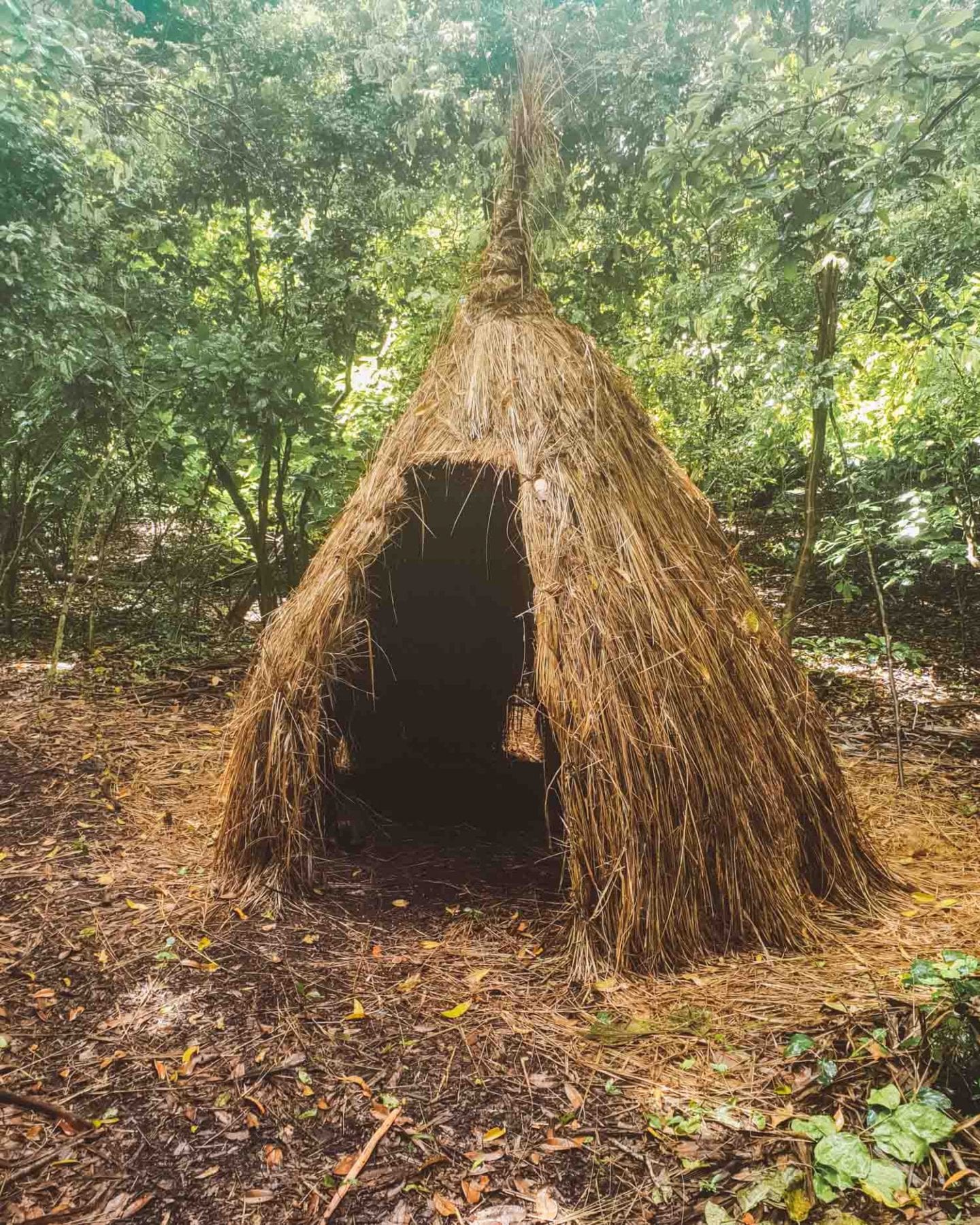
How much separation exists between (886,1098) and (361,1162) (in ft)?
4.77

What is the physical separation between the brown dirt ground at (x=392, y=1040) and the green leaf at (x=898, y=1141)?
0.35ft

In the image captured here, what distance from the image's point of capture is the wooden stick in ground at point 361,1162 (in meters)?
1.96

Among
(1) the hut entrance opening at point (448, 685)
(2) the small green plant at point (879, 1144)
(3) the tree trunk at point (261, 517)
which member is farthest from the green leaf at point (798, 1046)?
(3) the tree trunk at point (261, 517)

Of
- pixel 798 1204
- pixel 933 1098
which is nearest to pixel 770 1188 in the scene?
pixel 798 1204

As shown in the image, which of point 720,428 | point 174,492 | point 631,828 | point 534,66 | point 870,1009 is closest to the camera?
point 870,1009

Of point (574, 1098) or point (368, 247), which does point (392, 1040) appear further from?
point (368, 247)

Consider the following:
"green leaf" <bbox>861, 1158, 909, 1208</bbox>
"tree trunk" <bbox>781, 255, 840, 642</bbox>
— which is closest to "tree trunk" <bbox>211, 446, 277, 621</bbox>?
"tree trunk" <bbox>781, 255, 840, 642</bbox>

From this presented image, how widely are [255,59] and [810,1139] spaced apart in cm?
716

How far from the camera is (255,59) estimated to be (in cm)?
578

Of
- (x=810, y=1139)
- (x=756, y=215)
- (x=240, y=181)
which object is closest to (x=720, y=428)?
(x=756, y=215)

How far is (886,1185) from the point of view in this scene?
1.89m

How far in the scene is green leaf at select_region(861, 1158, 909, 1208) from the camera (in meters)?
1.86

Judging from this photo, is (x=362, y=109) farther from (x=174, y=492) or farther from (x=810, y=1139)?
(x=810, y=1139)

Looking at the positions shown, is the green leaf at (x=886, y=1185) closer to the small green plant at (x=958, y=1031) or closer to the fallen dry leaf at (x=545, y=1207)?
the small green plant at (x=958, y=1031)
